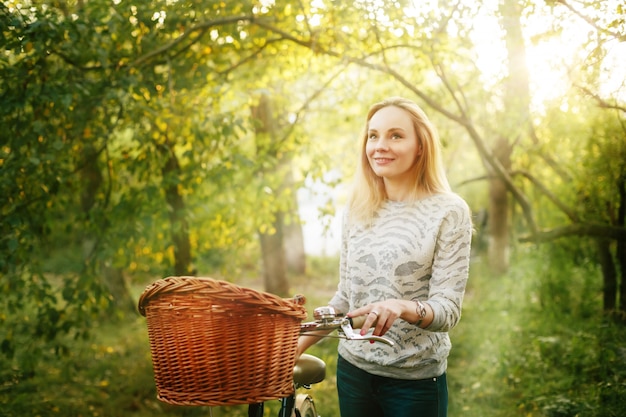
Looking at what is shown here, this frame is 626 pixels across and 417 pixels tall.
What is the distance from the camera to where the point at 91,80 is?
4945mm

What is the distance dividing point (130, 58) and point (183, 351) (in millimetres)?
4143

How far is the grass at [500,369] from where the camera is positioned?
17.2 ft

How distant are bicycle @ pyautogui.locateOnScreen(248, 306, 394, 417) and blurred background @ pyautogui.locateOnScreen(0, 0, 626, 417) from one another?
124 centimetres

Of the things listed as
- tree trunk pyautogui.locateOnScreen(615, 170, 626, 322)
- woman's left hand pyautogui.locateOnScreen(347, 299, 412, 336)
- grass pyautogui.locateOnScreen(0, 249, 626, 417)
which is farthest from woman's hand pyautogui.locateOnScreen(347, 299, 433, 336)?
tree trunk pyautogui.locateOnScreen(615, 170, 626, 322)

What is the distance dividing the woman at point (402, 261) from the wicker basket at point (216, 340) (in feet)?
1.89

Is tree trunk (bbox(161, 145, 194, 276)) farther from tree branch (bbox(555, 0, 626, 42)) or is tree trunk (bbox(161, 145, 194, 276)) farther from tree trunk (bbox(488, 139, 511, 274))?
tree trunk (bbox(488, 139, 511, 274))

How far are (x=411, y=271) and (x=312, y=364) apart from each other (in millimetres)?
768

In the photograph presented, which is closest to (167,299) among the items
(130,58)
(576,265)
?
(130,58)

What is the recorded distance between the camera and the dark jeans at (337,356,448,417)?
2.38m

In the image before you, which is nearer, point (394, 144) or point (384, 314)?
point (384, 314)

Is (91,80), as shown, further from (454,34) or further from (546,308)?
(546,308)

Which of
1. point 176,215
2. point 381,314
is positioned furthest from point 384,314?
point 176,215

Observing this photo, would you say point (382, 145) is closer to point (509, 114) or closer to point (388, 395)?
point (388, 395)

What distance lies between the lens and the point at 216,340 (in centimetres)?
183
